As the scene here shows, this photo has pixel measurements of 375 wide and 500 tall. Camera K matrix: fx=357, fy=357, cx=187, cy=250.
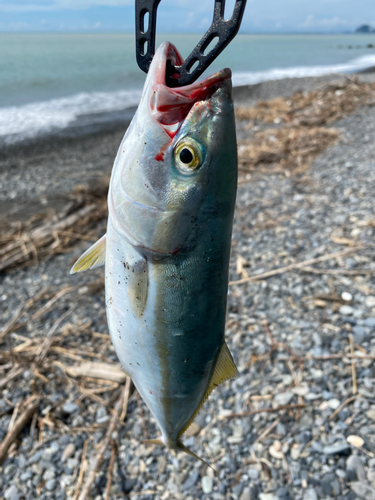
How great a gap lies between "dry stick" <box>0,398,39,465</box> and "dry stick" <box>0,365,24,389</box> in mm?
445

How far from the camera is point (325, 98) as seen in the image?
49.6 ft

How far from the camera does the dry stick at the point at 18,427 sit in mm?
3328

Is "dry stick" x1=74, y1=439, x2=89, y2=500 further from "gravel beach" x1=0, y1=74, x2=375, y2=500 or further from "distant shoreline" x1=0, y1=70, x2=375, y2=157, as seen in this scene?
"distant shoreline" x1=0, y1=70, x2=375, y2=157

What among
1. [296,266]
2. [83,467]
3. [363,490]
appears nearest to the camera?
[363,490]

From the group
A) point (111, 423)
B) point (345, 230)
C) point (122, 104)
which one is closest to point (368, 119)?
point (345, 230)

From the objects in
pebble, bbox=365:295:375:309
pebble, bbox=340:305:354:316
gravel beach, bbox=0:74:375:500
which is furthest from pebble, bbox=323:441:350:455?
pebble, bbox=365:295:375:309

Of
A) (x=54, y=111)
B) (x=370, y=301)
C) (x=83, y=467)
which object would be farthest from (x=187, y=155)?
(x=54, y=111)

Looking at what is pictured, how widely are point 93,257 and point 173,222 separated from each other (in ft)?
1.67

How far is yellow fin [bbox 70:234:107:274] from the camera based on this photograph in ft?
5.49

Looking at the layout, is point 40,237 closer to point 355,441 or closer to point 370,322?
point 370,322

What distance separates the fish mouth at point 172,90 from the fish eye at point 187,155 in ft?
0.38

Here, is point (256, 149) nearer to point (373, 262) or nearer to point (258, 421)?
point (373, 262)

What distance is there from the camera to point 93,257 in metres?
1.70

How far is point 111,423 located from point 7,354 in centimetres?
171
